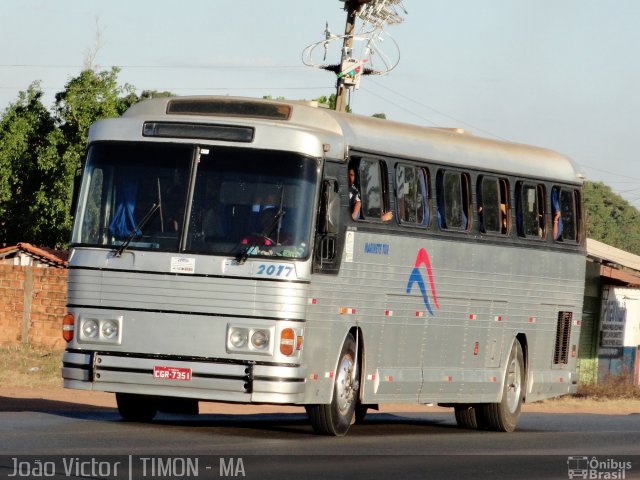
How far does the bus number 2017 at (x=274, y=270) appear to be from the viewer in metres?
14.1

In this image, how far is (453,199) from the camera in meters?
17.7

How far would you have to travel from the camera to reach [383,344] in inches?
641

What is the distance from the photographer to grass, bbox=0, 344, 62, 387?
25.7 m

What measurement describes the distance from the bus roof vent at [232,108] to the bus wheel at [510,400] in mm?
5696

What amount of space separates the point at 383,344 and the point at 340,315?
1.23 meters

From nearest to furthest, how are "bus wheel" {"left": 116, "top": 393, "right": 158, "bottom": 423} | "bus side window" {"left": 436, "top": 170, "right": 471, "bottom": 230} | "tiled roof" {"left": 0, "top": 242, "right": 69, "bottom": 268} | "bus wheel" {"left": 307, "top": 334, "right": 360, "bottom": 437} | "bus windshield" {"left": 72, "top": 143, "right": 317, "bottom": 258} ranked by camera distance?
"bus windshield" {"left": 72, "top": 143, "right": 317, "bottom": 258} < "bus wheel" {"left": 307, "top": 334, "right": 360, "bottom": 437} < "bus wheel" {"left": 116, "top": 393, "right": 158, "bottom": 423} < "bus side window" {"left": 436, "top": 170, "right": 471, "bottom": 230} < "tiled roof" {"left": 0, "top": 242, "right": 69, "bottom": 268}

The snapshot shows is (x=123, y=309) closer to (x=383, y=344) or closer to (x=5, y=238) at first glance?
(x=383, y=344)

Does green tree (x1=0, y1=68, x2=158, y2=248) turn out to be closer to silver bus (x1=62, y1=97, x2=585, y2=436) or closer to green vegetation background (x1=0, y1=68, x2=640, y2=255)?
green vegetation background (x1=0, y1=68, x2=640, y2=255)

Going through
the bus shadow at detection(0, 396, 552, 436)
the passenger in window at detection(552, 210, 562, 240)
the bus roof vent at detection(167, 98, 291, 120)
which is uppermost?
the bus roof vent at detection(167, 98, 291, 120)

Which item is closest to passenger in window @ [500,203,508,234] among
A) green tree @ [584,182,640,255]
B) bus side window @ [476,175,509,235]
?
bus side window @ [476,175,509,235]

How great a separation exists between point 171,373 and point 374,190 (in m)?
3.29

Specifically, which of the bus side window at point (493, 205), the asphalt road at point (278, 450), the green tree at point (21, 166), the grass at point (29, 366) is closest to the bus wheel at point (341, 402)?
the asphalt road at point (278, 450)

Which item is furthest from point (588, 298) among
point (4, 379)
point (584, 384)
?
point (4, 379)

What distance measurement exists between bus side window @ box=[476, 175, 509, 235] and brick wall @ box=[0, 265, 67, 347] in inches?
582
